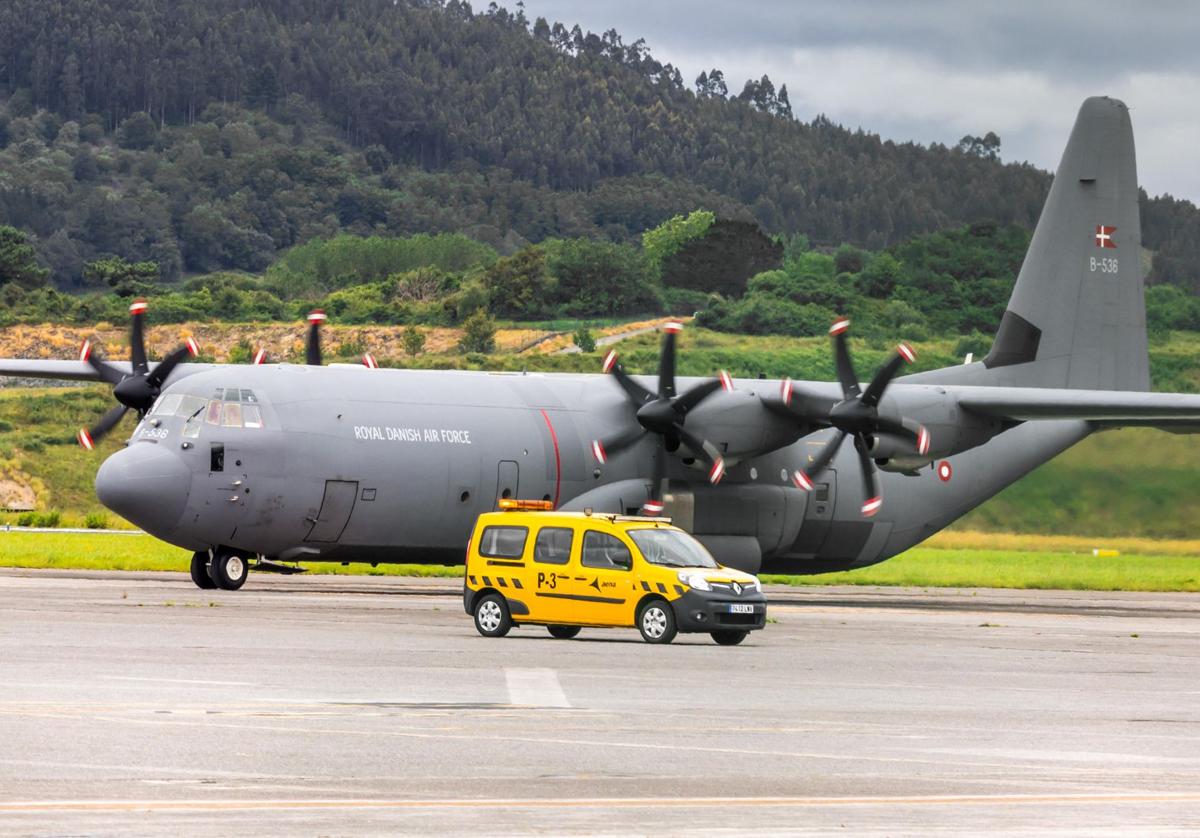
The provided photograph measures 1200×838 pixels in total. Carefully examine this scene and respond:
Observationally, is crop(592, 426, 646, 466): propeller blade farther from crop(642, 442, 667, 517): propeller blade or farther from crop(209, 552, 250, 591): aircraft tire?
crop(209, 552, 250, 591): aircraft tire

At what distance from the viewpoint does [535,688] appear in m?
18.4

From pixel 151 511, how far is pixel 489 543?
7.84 meters

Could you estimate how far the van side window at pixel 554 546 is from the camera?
2469 centimetres

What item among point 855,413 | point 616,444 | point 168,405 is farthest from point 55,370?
point 855,413

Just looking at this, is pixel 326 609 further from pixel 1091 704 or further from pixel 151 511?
pixel 1091 704

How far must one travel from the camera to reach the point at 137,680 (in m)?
18.2

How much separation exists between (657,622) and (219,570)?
11313 millimetres

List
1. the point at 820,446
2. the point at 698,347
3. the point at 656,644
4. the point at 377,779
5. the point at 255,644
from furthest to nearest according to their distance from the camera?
the point at 698,347
the point at 820,446
the point at 656,644
the point at 255,644
the point at 377,779

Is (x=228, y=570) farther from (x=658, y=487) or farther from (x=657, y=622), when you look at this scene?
(x=657, y=622)

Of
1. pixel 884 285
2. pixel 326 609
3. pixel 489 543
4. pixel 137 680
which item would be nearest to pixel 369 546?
pixel 326 609

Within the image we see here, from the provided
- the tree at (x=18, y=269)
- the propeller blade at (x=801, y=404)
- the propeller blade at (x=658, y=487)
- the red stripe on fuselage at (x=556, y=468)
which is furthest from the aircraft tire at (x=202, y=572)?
the tree at (x=18, y=269)

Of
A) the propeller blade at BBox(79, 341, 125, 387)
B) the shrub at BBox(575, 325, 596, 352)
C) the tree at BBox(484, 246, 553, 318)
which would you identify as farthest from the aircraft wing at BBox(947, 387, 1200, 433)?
the tree at BBox(484, 246, 553, 318)

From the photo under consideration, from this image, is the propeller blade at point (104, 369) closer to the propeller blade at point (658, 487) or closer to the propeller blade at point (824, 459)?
the propeller blade at point (658, 487)

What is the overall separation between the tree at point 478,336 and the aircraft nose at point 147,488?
67976 millimetres
